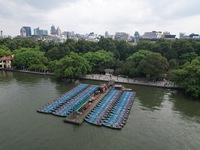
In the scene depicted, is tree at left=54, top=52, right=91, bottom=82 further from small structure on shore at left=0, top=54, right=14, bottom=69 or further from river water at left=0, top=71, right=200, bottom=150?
small structure on shore at left=0, top=54, right=14, bottom=69

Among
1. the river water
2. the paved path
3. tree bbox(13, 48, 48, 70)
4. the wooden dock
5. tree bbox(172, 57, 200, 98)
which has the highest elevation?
tree bbox(13, 48, 48, 70)

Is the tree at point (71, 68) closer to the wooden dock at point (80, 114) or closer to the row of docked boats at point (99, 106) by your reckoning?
the row of docked boats at point (99, 106)

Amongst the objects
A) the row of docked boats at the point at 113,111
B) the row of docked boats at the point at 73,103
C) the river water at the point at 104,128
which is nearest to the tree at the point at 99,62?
the row of docked boats at the point at 73,103

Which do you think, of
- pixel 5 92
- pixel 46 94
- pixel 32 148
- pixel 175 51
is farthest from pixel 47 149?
pixel 175 51

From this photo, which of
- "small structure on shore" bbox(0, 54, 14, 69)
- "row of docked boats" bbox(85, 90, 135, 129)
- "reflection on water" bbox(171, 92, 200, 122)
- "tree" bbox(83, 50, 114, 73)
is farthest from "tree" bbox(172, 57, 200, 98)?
"small structure on shore" bbox(0, 54, 14, 69)

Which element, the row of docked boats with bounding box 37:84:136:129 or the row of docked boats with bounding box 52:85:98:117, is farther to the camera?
the row of docked boats with bounding box 52:85:98:117

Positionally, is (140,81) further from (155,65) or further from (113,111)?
(113,111)

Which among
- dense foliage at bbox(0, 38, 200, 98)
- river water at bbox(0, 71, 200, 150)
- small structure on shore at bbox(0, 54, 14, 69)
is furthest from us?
small structure on shore at bbox(0, 54, 14, 69)
